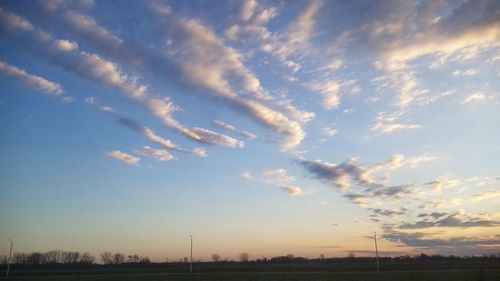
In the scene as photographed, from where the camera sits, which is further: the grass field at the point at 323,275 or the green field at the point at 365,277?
the grass field at the point at 323,275

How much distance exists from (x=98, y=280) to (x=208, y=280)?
17.6 m

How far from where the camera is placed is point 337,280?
53.4m

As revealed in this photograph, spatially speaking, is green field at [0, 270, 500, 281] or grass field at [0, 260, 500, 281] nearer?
green field at [0, 270, 500, 281]

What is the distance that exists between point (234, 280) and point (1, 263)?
603ft

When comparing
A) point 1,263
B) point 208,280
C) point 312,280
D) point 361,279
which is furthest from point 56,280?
point 1,263

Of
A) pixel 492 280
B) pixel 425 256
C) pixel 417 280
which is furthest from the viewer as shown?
pixel 425 256

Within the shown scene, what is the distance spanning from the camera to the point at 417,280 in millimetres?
52250

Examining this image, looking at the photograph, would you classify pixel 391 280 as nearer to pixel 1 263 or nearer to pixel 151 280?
pixel 151 280

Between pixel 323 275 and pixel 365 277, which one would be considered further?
pixel 323 275

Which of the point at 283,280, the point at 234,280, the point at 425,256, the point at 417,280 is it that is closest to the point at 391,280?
the point at 417,280

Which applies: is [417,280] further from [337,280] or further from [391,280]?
[337,280]

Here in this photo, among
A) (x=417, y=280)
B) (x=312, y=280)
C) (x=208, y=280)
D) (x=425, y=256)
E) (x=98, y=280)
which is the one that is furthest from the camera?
(x=425, y=256)

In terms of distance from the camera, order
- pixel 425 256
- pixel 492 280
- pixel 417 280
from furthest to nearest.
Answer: pixel 425 256
pixel 417 280
pixel 492 280

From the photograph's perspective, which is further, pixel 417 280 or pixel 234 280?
pixel 234 280
